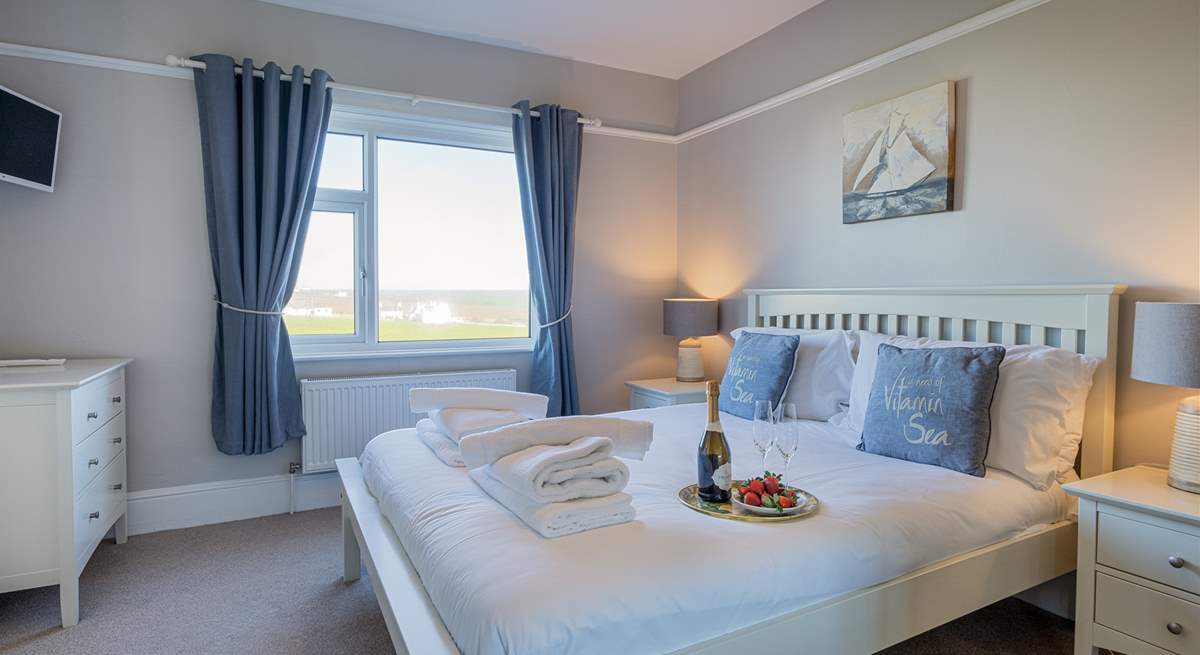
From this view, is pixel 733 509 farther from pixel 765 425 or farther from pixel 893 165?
pixel 893 165

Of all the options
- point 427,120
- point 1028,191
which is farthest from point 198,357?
point 1028,191

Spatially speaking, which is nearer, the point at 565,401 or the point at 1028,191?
the point at 1028,191

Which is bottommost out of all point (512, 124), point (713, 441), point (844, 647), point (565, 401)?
point (844, 647)

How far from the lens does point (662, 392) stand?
12.3 ft

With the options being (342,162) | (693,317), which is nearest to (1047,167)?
(693,317)

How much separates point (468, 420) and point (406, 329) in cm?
183

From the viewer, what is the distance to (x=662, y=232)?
4406 mm

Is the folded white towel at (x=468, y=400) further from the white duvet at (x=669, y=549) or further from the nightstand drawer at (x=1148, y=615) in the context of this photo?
the nightstand drawer at (x=1148, y=615)

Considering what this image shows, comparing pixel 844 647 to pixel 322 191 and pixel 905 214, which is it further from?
pixel 322 191

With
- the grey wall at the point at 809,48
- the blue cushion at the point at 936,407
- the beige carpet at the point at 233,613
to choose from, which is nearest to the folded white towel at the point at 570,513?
the beige carpet at the point at 233,613

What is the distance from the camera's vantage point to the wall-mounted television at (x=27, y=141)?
2.48 meters

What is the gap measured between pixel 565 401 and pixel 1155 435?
9.03ft

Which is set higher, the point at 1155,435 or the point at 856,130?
the point at 856,130

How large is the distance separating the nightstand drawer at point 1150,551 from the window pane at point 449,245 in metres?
3.11
